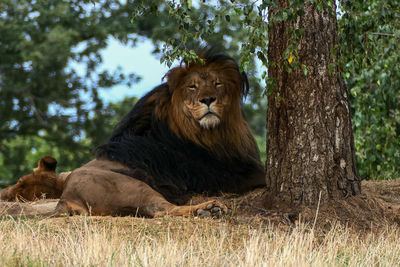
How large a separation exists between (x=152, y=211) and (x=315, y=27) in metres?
2.20

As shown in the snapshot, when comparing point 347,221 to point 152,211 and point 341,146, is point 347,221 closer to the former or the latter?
point 341,146

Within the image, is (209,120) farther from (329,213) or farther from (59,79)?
(59,79)

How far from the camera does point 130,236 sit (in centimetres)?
446

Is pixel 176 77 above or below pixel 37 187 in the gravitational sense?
above

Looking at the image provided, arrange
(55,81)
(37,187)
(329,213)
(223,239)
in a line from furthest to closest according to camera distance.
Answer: (55,81)
(37,187)
(329,213)
(223,239)

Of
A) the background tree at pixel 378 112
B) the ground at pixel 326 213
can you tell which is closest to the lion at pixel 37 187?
the ground at pixel 326 213

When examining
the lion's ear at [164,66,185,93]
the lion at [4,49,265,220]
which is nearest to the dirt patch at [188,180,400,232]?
the lion at [4,49,265,220]

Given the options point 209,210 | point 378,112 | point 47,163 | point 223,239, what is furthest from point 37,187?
point 378,112

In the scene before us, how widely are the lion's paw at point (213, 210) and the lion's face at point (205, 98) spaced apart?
1.45 meters

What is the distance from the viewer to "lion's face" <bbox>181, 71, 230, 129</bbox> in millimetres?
6109

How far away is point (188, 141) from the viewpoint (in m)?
6.31

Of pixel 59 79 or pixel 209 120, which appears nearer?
pixel 209 120

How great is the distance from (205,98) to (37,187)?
A: 249 cm

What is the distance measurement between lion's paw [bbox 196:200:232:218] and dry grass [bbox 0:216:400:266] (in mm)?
66
